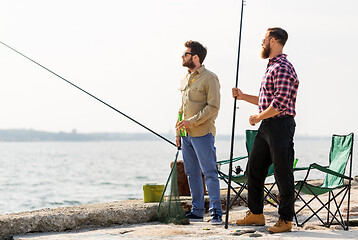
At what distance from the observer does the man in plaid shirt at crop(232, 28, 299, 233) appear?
4.99m

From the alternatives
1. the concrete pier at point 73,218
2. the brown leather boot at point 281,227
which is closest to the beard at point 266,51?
the brown leather boot at point 281,227

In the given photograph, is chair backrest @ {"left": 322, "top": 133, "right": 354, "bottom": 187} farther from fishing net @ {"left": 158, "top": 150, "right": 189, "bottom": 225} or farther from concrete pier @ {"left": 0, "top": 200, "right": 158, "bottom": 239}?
concrete pier @ {"left": 0, "top": 200, "right": 158, "bottom": 239}

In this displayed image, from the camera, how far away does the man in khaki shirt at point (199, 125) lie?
5750 millimetres

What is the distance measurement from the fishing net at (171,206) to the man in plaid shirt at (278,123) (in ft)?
3.16

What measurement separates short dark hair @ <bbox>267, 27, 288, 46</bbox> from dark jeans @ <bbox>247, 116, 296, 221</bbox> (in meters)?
0.62

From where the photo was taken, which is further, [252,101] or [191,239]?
[252,101]

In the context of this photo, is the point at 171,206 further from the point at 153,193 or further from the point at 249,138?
the point at 249,138

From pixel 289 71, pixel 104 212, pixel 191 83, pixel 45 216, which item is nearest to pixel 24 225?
pixel 45 216

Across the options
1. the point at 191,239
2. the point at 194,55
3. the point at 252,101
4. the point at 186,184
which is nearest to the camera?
the point at 191,239

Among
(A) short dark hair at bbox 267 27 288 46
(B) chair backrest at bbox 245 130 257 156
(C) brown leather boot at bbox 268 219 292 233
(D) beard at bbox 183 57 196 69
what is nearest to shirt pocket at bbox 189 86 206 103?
(D) beard at bbox 183 57 196 69

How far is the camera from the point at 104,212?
5.94m

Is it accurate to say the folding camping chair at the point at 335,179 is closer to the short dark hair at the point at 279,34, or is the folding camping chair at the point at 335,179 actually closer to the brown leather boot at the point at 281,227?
the brown leather boot at the point at 281,227

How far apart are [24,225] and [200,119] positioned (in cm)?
176

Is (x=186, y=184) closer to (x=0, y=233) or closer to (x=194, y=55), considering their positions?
(x=194, y=55)
